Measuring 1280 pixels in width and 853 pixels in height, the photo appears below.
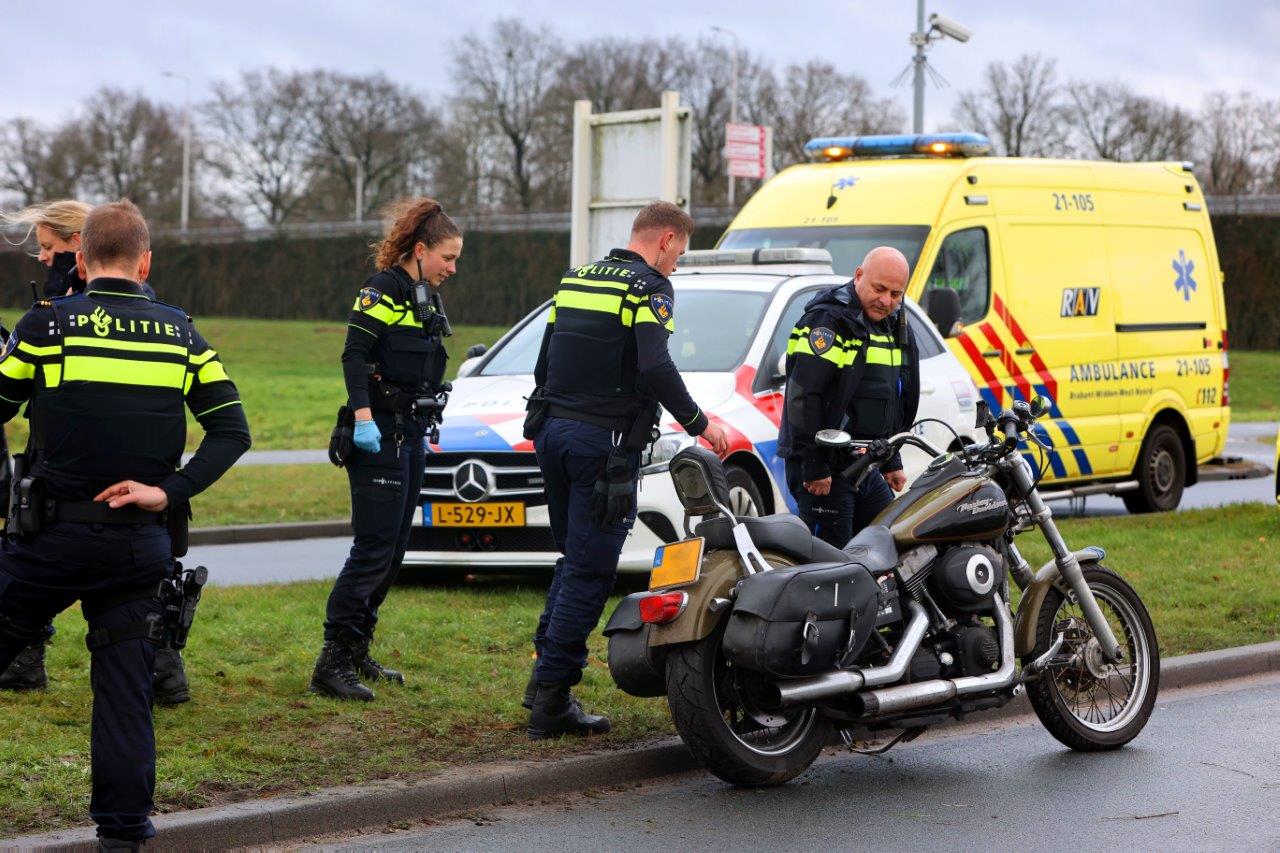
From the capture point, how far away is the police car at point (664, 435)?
28.9ft

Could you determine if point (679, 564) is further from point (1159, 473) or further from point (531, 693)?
point (1159, 473)

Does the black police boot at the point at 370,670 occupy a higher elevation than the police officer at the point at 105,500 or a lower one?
lower

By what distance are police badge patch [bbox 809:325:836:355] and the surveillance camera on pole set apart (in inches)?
696

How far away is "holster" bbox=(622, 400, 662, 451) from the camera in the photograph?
6.03 m

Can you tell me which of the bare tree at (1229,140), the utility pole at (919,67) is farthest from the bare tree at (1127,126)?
the utility pole at (919,67)

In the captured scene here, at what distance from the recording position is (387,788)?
17.3 feet

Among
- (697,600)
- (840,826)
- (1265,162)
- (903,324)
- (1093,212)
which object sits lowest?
(840,826)

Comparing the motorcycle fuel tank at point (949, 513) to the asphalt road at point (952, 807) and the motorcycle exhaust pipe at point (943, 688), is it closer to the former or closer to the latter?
the motorcycle exhaust pipe at point (943, 688)

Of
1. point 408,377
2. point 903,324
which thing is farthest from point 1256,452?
point 408,377

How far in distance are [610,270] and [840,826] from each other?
2070mm

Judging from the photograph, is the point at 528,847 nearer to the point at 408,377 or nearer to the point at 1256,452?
the point at 408,377

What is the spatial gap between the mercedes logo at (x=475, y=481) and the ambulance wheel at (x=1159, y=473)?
22.1 feet

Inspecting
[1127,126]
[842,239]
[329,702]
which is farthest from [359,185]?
[329,702]

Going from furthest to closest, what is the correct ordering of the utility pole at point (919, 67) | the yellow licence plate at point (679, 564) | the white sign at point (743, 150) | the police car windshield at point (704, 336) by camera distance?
the white sign at point (743, 150) < the utility pole at point (919, 67) < the police car windshield at point (704, 336) < the yellow licence plate at point (679, 564)
